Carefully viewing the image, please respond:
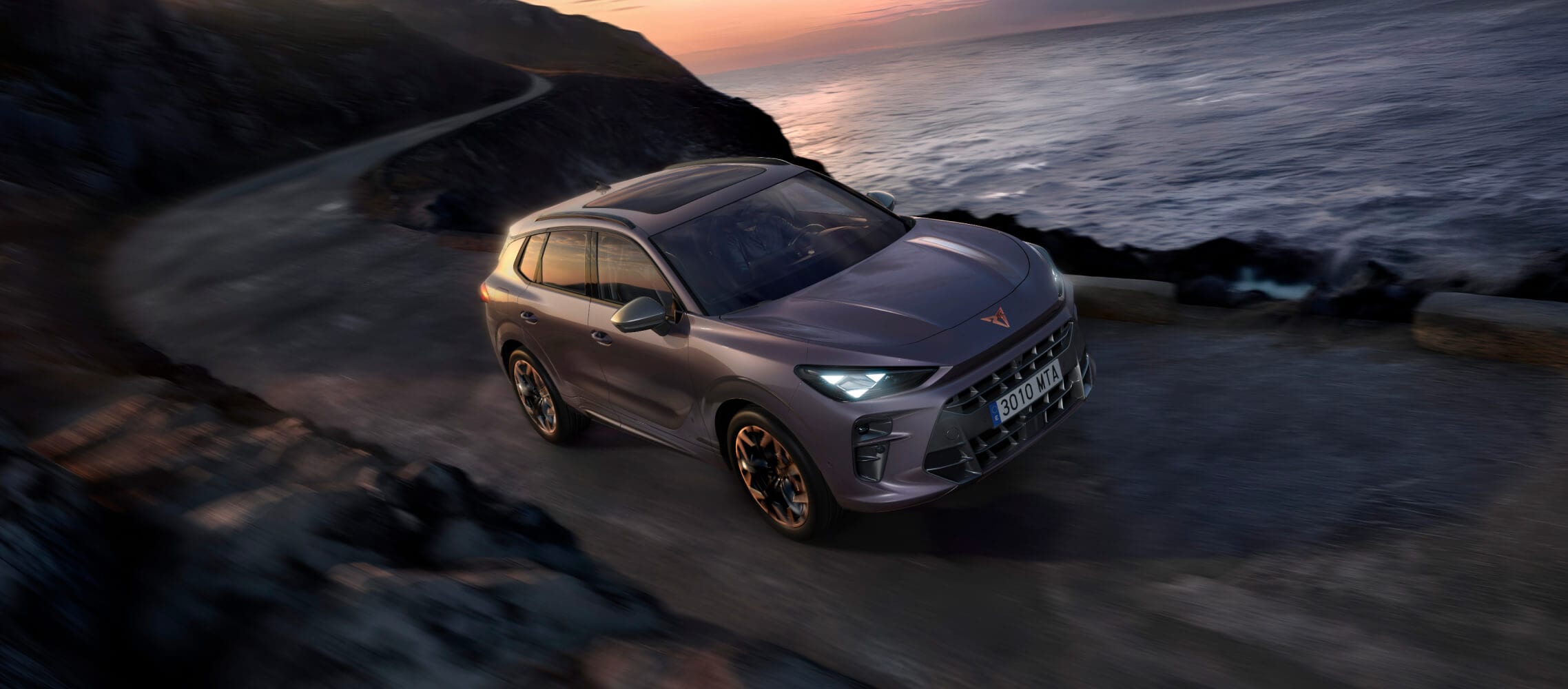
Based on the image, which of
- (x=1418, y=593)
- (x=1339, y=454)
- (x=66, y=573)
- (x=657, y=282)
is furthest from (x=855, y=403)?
(x=66, y=573)

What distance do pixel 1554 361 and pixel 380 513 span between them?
20.6 feet

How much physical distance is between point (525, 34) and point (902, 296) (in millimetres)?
112358

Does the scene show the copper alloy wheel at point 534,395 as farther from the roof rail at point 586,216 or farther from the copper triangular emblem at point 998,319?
the copper triangular emblem at point 998,319

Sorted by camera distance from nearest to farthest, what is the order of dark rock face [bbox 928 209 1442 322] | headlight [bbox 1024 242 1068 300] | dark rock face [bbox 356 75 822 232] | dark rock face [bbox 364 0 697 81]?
headlight [bbox 1024 242 1068 300] < dark rock face [bbox 928 209 1442 322] < dark rock face [bbox 356 75 822 232] < dark rock face [bbox 364 0 697 81]

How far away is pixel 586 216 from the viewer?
5.82 meters

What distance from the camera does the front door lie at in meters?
5.06

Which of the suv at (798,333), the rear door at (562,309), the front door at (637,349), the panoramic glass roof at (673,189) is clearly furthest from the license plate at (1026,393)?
the rear door at (562,309)

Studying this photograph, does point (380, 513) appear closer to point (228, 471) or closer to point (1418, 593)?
point (228, 471)

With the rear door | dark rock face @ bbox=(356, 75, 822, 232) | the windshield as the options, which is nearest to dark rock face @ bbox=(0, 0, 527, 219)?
dark rock face @ bbox=(356, 75, 822, 232)

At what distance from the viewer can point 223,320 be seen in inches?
470

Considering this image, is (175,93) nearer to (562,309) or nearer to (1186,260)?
(1186,260)

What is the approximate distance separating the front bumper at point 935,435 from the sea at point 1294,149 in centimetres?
950

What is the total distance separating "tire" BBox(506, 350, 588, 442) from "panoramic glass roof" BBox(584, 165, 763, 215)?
1.23 m

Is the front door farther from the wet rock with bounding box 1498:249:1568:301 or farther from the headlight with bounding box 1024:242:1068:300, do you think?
the wet rock with bounding box 1498:249:1568:301
